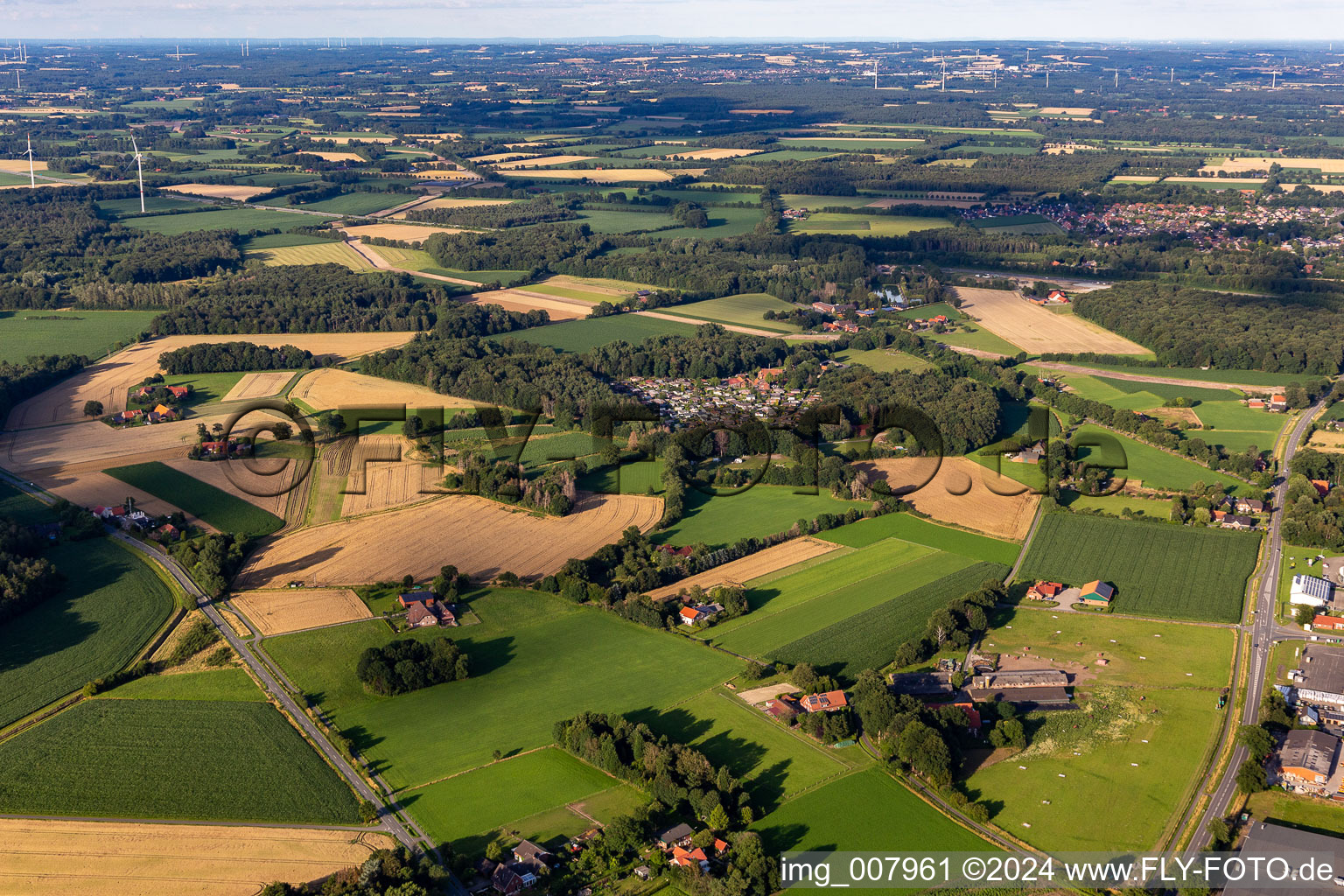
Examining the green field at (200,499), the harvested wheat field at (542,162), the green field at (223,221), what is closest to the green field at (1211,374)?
the green field at (200,499)

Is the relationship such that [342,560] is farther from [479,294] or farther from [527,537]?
[479,294]

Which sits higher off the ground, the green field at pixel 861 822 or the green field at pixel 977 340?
the green field at pixel 977 340

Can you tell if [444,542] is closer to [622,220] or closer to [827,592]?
[827,592]

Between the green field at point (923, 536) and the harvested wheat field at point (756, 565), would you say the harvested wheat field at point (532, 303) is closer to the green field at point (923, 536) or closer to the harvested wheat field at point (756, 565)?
the green field at point (923, 536)

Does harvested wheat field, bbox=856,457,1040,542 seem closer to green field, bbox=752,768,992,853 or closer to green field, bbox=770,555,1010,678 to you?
green field, bbox=770,555,1010,678

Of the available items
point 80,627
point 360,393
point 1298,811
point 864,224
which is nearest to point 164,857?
point 80,627

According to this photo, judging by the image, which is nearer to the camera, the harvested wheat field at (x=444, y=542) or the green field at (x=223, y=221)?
the harvested wheat field at (x=444, y=542)

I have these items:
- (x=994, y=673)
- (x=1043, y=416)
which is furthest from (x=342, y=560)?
(x=1043, y=416)
